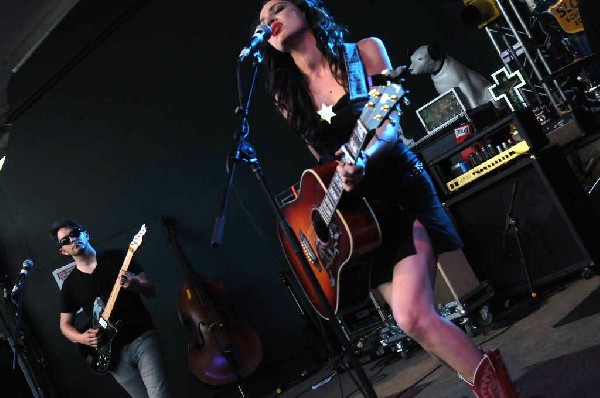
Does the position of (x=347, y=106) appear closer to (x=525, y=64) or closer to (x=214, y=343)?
(x=525, y=64)

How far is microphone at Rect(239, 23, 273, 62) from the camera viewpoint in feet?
7.39

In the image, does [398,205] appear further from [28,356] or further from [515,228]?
[28,356]

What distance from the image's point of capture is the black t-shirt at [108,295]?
159 inches

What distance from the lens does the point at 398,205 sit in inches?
82.6

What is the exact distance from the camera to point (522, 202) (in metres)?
3.94

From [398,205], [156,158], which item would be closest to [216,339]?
[156,158]

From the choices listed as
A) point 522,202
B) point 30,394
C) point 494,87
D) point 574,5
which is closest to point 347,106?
point 522,202

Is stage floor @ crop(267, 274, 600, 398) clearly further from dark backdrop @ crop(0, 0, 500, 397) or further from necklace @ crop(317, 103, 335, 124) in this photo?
dark backdrop @ crop(0, 0, 500, 397)

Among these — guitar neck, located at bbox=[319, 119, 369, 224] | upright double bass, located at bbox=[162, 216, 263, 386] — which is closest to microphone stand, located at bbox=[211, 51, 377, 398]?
guitar neck, located at bbox=[319, 119, 369, 224]

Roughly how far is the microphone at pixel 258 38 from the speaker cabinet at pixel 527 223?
2.26 metres

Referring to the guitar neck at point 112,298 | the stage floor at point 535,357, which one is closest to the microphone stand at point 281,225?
the stage floor at point 535,357

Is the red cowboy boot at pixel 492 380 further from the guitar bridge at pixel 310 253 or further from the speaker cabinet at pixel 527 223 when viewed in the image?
the speaker cabinet at pixel 527 223

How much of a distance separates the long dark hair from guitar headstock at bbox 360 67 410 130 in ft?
1.03

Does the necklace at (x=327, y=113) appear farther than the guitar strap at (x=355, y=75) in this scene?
Yes
